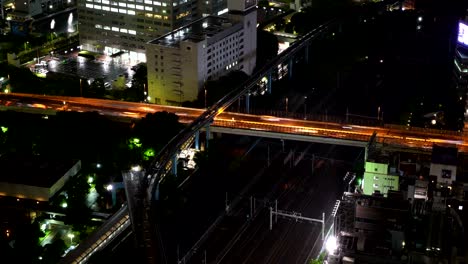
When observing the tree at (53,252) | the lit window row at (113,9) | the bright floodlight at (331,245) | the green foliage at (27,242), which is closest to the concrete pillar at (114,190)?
the green foliage at (27,242)

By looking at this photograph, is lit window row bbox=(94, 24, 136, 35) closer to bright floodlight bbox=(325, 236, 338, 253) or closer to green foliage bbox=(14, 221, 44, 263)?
green foliage bbox=(14, 221, 44, 263)

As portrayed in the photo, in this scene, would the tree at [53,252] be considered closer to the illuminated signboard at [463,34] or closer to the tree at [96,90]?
the tree at [96,90]

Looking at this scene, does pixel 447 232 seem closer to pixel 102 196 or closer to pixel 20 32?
pixel 102 196

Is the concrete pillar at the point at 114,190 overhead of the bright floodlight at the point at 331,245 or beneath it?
beneath

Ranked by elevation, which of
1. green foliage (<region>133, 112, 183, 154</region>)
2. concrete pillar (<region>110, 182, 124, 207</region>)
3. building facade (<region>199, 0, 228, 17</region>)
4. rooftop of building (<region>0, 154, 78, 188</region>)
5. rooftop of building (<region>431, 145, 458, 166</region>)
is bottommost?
concrete pillar (<region>110, 182, 124, 207</region>)

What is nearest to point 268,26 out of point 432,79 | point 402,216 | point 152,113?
point 432,79

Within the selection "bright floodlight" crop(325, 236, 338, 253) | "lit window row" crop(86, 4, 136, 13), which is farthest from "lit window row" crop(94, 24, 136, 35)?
"bright floodlight" crop(325, 236, 338, 253)

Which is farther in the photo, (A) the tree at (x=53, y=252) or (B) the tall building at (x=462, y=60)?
(B) the tall building at (x=462, y=60)

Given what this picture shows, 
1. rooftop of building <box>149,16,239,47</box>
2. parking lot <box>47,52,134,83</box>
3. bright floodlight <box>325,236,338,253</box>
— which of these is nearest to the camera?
bright floodlight <box>325,236,338,253</box>
